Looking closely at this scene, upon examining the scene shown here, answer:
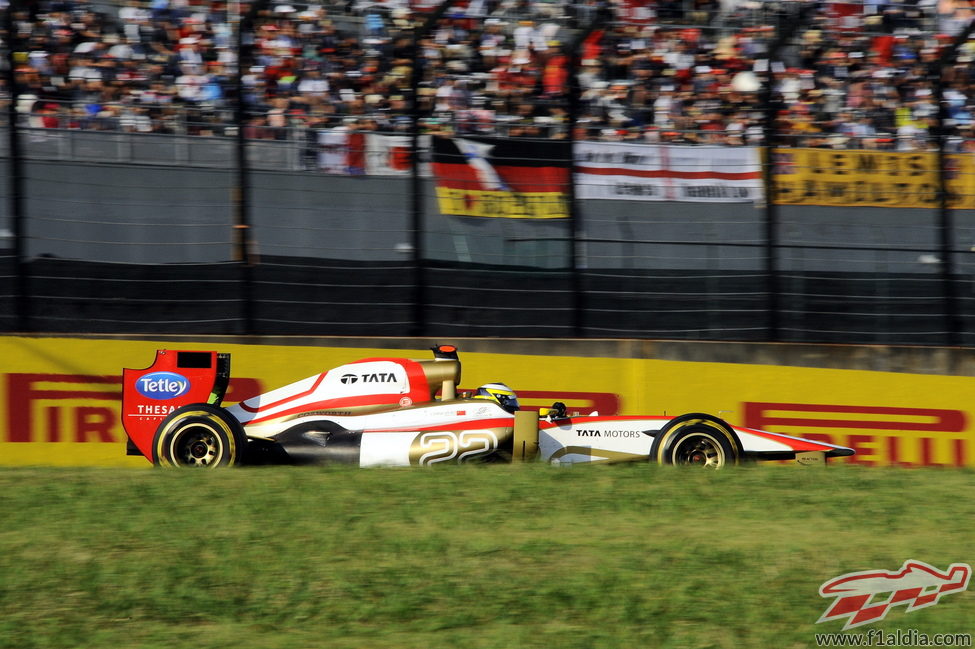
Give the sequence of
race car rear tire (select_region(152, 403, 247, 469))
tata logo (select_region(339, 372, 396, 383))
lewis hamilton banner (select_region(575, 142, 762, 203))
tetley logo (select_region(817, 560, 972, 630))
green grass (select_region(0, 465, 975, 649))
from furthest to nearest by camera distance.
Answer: lewis hamilton banner (select_region(575, 142, 762, 203))
tata logo (select_region(339, 372, 396, 383))
race car rear tire (select_region(152, 403, 247, 469))
tetley logo (select_region(817, 560, 972, 630))
green grass (select_region(0, 465, 975, 649))

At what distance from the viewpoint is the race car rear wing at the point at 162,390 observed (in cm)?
784

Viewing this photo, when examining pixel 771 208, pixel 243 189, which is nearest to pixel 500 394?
pixel 243 189

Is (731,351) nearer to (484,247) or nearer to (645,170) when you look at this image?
(645,170)

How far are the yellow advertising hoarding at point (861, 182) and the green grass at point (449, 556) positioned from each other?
3.93m

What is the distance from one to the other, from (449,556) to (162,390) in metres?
3.52

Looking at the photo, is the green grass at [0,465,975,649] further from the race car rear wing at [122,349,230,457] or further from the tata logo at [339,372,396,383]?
the tata logo at [339,372,396,383]

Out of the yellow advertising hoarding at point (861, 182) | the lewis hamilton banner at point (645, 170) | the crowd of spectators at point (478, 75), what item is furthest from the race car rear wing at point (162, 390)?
the yellow advertising hoarding at point (861, 182)

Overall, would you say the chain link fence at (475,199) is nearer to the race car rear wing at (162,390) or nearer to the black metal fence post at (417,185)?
the black metal fence post at (417,185)

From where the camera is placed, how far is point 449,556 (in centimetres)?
516

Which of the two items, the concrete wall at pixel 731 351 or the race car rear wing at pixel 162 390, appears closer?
the race car rear wing at pixel 162 390

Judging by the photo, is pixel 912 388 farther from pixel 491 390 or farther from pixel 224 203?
pixel 224 203

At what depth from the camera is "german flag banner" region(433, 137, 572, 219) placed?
32.1 ft

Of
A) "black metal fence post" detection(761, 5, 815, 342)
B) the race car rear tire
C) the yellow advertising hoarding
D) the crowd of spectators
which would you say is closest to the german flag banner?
the crowd of spectators

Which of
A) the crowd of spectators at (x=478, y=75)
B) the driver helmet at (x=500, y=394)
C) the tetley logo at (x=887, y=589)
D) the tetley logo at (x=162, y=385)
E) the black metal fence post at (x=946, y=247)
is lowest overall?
the tetley logo at (x=887, y=589)
